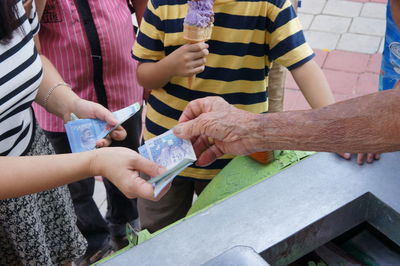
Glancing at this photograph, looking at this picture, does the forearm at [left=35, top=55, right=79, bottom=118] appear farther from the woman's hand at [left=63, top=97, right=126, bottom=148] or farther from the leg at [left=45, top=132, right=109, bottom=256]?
the leg at [left=45, top=132, right=109, bottom=256]

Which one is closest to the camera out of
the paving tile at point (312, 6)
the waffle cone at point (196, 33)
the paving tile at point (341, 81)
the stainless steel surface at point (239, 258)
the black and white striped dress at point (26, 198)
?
A: the stainless steel surface at point (239, 258)

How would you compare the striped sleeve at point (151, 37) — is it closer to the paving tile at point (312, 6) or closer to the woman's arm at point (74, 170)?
the woman's arm at point (74, 170)

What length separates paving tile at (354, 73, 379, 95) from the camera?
4.20 m

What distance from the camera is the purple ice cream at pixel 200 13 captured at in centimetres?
176

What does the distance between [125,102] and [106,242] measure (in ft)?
3.03

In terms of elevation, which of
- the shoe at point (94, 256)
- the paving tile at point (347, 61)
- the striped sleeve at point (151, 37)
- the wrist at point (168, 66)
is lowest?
the shoe at point (94, 256)

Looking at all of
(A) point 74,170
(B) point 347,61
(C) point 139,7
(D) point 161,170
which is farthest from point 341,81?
(A) point 74,170

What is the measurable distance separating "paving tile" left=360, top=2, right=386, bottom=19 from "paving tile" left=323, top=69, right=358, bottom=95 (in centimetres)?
133

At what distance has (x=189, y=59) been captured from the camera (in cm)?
188

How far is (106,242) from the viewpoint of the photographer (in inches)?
113

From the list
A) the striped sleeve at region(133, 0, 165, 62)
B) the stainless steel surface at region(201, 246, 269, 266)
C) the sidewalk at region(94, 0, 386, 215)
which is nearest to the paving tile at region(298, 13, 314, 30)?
the sidewalk at region(94, 0, 386, 215)

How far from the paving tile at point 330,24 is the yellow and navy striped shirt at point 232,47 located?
3.44m

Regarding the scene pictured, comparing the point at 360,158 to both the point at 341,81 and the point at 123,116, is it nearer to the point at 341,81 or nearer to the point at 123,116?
the point at 123,116

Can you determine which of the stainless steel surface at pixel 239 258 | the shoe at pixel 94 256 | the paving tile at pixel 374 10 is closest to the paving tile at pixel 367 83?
the paving tile at pixel 374 10
